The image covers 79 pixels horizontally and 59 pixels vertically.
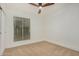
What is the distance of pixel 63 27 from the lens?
4.55 ft

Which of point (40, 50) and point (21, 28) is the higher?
point (21, 28)

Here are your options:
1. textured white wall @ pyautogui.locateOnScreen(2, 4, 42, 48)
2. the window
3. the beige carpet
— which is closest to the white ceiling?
textured white wall @ pyautogui.locateOnScreen(2, 4, 42, 48)

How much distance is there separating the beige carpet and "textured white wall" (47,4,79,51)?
0.08 metres

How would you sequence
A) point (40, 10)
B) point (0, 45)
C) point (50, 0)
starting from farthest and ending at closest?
point (40, 10) → point (0, 45) → point (50, 0)

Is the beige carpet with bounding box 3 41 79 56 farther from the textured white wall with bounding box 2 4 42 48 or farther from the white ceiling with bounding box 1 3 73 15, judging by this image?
the white ceiling with bounding box 1 3 73 15

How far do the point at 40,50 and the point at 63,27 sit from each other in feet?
1.57

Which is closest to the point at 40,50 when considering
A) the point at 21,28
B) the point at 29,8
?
the point at 21,28

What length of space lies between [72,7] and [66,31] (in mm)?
354

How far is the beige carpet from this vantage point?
4.17 ft

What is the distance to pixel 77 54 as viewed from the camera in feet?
4.11

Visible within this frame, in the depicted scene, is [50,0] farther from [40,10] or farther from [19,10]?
[19,10]

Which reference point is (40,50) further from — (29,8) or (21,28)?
(29,8)

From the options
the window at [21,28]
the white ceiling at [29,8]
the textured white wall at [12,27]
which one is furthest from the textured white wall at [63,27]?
the window at [21,28]

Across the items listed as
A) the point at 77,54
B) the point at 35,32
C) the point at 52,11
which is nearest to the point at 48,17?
the point at 52,11
